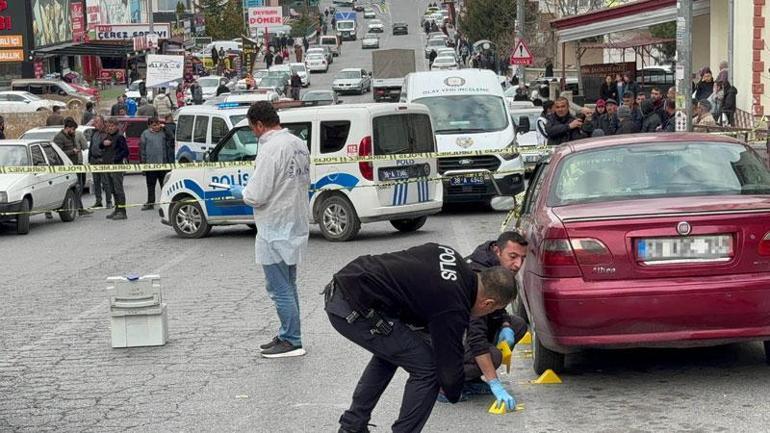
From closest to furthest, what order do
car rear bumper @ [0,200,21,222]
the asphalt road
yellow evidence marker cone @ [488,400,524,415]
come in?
the asphalt road < yellow evidence marker cone @ [488,400,524,415] < car rear bumper @ [0,200,21,222]

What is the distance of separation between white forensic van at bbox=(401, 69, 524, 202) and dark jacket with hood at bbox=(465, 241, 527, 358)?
12219mm

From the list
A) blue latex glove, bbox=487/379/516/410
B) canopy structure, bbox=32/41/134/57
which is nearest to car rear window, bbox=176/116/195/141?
blue latex glove, bbox=487/379/516/410

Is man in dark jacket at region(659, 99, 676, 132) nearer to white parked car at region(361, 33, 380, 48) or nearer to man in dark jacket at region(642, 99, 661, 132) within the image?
man in dark jacket at region(642, 99, 661, 132)

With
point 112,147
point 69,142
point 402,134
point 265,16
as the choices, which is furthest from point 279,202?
point 265,16

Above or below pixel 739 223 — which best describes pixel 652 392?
below

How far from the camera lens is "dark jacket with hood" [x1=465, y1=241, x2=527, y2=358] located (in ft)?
25.2

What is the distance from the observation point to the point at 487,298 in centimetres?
593

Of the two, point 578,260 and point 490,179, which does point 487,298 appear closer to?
point 578,260

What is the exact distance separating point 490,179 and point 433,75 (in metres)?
3.12

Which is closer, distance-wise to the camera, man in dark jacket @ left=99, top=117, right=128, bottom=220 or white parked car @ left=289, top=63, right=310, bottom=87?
man in dark jacket @ left=99, top=117, right=128, bottom=220

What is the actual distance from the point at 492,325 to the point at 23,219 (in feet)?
45.8

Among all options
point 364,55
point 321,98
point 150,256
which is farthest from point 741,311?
point 364,55

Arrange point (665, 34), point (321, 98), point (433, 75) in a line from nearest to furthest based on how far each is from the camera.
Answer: point (433, 75), point (321, 98), point (665, 34)

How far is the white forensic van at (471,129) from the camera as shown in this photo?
2077cm
